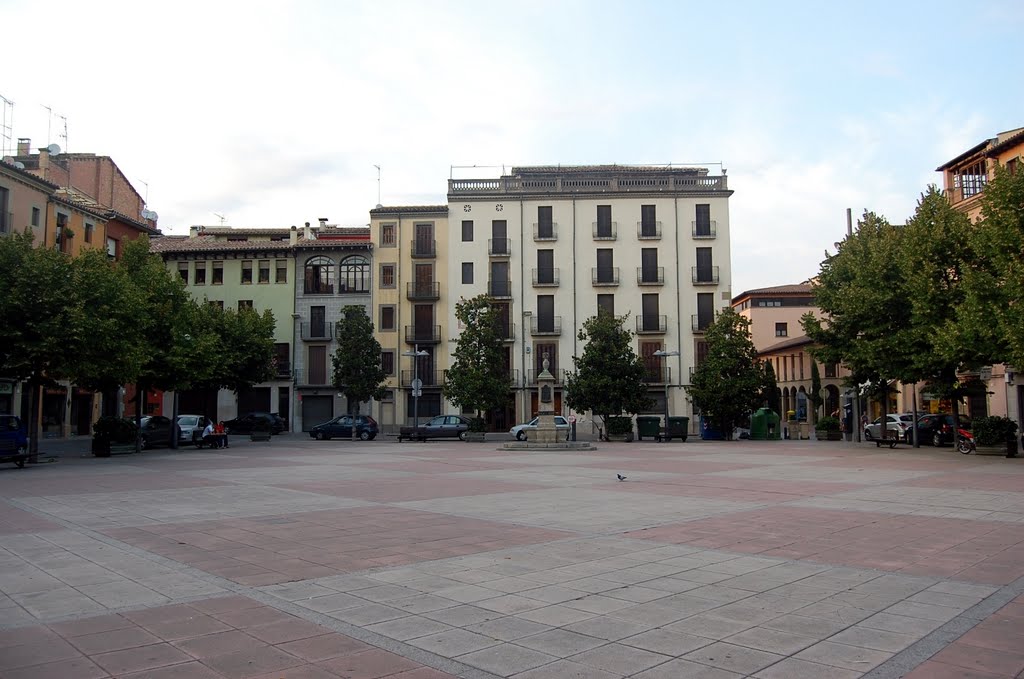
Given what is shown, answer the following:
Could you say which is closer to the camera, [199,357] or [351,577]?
[351,577]

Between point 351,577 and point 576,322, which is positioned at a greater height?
point 576,322

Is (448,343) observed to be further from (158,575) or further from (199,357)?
(158,575)

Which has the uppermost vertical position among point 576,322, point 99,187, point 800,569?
point 99,187

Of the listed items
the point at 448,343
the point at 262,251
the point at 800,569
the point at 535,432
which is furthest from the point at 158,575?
the point at 262,251

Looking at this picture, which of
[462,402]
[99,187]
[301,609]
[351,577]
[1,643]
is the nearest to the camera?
[1,643]

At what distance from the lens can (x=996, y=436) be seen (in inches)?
1001

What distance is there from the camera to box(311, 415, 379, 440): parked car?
43.1 meters

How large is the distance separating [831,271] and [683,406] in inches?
772

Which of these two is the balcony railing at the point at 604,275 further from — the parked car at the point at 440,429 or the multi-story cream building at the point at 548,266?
the parked car at the point at 440,429

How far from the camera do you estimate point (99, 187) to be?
50500 mm

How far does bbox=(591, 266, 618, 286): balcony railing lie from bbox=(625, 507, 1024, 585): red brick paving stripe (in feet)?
138

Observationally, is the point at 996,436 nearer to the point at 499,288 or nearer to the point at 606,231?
the point at 606,231

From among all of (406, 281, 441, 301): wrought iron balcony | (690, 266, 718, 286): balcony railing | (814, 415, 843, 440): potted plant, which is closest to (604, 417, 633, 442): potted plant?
(814, 415, 843, 440): potted plant

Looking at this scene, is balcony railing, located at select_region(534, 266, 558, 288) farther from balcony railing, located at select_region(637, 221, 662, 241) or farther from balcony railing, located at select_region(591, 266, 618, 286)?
balcony railing, located at select_region(637, 221, 662, 241)
